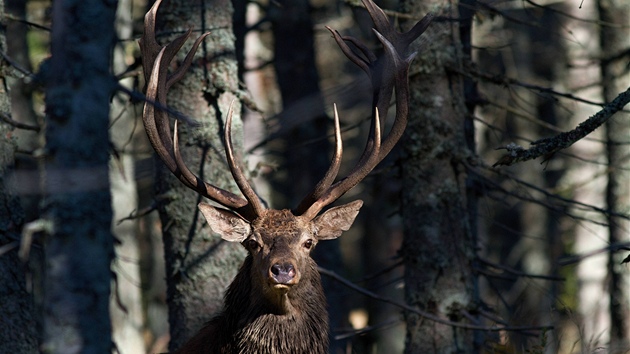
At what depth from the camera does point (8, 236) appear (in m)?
6.22

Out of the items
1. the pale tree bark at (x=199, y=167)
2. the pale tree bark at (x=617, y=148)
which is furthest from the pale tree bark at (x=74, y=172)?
the pale tree bark at (x=617, y=148)

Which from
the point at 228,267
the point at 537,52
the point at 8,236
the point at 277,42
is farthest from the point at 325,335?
the point at 537,52

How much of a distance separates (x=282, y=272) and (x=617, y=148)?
22.1ft

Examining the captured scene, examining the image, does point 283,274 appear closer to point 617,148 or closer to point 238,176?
point 238,176

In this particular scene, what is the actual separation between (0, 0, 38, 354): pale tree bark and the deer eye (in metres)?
1.64

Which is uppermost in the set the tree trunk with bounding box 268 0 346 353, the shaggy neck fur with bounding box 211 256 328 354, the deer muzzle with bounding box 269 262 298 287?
the tree trunk with bounding box 268 0 346 353

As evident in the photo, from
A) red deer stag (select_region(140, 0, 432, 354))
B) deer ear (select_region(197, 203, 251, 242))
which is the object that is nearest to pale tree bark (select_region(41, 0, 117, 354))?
red deer stag (select_region(140, 0, 432, 354))

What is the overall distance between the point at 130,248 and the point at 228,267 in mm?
6071

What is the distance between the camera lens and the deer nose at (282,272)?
19.3 ft

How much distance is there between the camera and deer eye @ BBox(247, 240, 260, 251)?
20.7 feet

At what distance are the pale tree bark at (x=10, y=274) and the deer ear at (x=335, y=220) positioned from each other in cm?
222

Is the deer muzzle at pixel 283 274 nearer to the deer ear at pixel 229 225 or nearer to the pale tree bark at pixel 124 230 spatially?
the deer ear at pixel 229 225

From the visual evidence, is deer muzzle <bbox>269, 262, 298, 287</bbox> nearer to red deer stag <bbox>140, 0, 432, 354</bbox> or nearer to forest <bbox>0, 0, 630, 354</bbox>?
red deer stag <bbox>140, 0, 432, 354</bbox>

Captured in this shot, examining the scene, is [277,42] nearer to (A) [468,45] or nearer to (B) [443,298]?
(A) [468,45]
